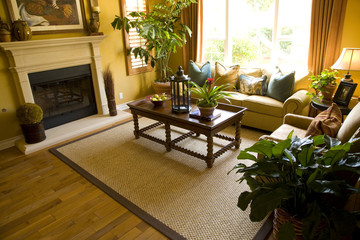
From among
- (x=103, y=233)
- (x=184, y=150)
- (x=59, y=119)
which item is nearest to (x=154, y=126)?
(x=184, y=150)

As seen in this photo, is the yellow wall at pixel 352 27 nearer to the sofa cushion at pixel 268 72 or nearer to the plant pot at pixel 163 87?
the sofa cushion at pixel 268 72

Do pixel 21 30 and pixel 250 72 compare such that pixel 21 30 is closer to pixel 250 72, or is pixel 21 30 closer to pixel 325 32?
pixel 250 72

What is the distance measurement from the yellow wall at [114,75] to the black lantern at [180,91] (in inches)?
89.0

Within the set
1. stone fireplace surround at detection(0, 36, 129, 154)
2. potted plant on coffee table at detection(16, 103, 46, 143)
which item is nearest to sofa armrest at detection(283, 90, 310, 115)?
stone fireplace surround at detection(0, 36, 129, 154)

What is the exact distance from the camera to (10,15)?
3.50 metres

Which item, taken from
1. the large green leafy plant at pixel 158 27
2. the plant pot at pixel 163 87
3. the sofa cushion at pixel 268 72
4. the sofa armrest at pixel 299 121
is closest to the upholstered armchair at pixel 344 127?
the sofa armrest at pixel 299 121

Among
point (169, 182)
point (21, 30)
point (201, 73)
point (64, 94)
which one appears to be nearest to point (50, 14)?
point (21, 30)

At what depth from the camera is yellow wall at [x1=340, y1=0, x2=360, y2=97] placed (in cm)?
346

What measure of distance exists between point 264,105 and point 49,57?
3.42 meters

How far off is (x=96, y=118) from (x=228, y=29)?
307 centimetres

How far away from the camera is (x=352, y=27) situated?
3537mm

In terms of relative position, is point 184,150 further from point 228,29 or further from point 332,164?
point 228,29

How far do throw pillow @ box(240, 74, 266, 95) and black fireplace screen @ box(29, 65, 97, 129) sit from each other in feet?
9.04

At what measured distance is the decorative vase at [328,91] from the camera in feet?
10.2
